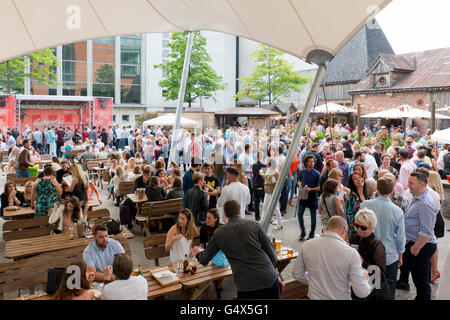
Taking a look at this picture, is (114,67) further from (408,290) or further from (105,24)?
(408,290)

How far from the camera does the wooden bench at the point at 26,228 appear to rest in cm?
589

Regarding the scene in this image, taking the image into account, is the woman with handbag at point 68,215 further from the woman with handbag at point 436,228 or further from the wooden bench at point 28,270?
the woman with handbag at point 436,228

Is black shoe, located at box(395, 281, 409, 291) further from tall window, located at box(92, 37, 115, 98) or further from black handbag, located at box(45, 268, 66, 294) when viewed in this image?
tall window, located at box(92, 37, 115, 98)

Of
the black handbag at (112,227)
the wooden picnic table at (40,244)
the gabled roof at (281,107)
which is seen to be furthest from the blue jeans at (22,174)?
the gabled roof at (281,107)

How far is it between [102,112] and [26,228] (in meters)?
19.1

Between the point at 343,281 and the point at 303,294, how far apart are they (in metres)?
0.62

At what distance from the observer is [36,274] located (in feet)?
15.1

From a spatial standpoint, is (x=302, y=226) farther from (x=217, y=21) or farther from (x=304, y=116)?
(x=217, y=21)

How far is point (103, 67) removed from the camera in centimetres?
3916

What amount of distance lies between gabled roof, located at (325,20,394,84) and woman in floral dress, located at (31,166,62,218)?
1325 inches

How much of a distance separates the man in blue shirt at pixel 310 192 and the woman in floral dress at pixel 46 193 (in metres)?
4.98

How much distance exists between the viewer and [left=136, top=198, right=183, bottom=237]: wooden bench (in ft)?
25.5

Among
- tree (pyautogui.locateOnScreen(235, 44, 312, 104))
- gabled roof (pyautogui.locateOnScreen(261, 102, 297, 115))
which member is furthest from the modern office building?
gabled roof (pyautogui.locateOnScreen(261, 102, 297, 115))

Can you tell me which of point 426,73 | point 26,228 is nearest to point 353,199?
point 26,228
